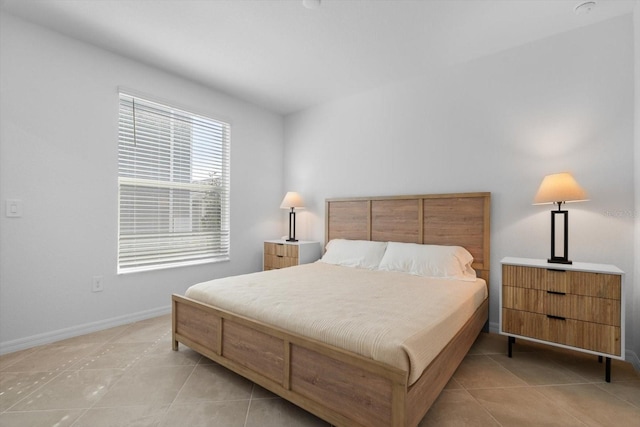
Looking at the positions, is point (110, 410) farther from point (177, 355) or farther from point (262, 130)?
A: point (262, 130)

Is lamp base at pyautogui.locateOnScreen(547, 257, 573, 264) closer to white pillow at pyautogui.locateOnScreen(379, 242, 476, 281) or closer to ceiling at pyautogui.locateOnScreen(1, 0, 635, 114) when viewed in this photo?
white pillow at pyautogui.locateOnScreen(379, 242, 476, 281)

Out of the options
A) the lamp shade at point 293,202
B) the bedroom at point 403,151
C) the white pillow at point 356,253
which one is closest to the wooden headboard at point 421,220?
the bedroom at point 403,151

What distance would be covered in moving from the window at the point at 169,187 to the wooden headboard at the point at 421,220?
1.50 metres

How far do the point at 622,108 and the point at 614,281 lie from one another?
1.38m

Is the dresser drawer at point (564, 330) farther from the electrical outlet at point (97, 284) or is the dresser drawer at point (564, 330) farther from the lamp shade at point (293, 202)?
the electrical outlet at point (97, 284)

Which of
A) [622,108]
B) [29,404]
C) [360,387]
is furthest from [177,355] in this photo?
[622,108]

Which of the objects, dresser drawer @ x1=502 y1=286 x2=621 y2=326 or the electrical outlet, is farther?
the electrical outlet

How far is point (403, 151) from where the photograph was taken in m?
3.45

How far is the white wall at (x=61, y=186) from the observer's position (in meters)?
2.36

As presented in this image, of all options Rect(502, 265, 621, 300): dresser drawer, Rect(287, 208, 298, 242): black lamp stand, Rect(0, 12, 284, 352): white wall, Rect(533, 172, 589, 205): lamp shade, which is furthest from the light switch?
Rect(533, 172, 589, 205): lamp shade

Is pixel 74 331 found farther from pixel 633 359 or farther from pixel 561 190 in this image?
pixel 633 359

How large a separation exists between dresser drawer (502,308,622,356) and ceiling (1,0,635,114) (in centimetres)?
229

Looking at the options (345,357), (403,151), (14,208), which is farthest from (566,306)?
(14,208)

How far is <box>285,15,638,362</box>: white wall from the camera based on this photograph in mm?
2365
